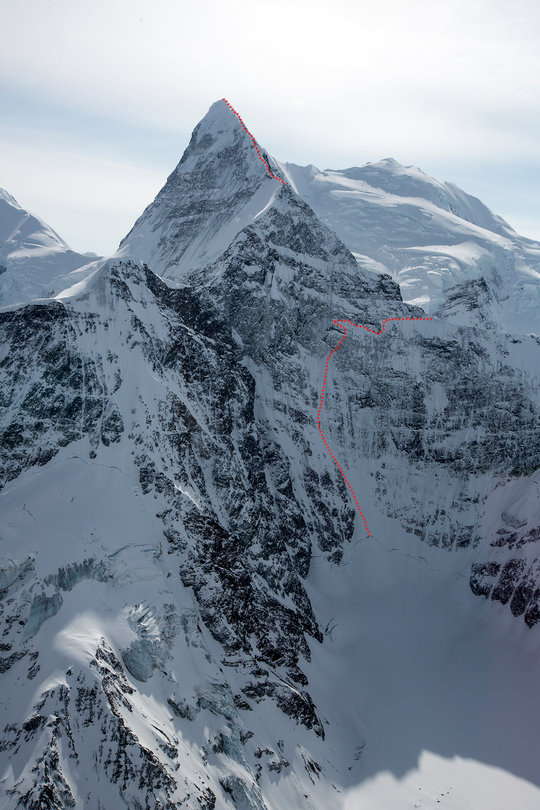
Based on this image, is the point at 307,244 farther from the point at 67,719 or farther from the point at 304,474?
the point at 67,719

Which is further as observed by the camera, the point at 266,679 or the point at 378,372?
the point at 378,372

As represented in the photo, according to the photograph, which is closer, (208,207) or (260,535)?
(260,535)

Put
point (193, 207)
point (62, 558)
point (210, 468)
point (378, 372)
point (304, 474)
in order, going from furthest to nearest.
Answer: point (193, 207)
point (378, 372)
point (304, 474)
point (210, 468)
point (62, 558)

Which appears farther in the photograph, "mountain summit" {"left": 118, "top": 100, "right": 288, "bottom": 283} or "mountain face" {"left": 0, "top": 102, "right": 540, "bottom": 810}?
"mountain summit" {"left": 118, "top": 100, "right": 288, "bottom": 283}

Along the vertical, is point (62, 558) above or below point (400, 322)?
below

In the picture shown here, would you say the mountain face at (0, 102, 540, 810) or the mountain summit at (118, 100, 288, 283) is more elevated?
the mountain summit at (118, 100, 288, 283)

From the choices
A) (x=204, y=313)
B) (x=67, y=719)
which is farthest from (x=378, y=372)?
(x=67, y=719)

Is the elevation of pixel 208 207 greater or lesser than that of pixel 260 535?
greater

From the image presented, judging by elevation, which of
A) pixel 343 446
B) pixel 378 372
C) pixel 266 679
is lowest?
pixel 266 679
